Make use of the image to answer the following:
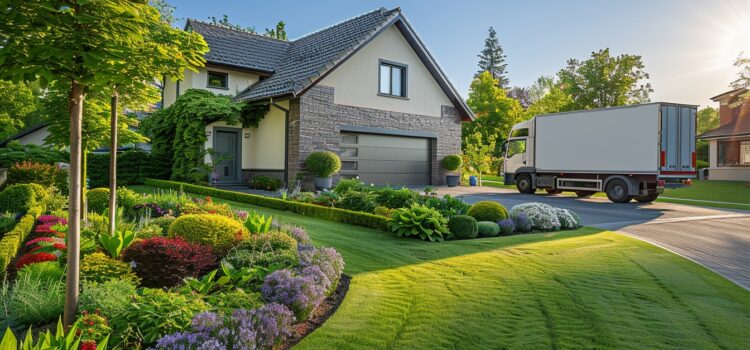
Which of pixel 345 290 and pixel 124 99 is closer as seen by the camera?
pixel 345 290

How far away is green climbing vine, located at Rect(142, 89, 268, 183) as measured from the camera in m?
17.9

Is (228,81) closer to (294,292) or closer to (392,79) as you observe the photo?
(392,79)

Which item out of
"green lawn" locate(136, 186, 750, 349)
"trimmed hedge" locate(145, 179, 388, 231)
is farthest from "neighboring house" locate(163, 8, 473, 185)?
"green lawn" locate(136, 186, 750, 349)

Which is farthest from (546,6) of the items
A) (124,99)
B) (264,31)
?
(264,31)

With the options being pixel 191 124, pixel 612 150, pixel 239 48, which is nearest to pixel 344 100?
pixel 191 124

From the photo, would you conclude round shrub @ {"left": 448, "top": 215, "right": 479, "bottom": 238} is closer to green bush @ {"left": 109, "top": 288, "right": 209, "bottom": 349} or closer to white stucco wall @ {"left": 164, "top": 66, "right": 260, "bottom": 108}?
green bush @ {"left": 109, "top": 288, "right": 209, "bottom": 349}

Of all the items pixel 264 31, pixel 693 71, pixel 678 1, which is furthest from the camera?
pixel 264 31

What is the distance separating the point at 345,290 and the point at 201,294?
1.56 meters

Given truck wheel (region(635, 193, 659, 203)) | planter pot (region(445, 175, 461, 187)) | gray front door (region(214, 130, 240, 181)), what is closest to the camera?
truck wheel (region(635, 193, 659, 203))

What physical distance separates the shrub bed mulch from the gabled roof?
41.6ft

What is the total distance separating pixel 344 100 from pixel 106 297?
15.6m

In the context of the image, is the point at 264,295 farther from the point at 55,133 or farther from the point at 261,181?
the point at 261,181

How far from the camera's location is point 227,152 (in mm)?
19938

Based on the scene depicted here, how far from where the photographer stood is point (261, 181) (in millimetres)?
17781
